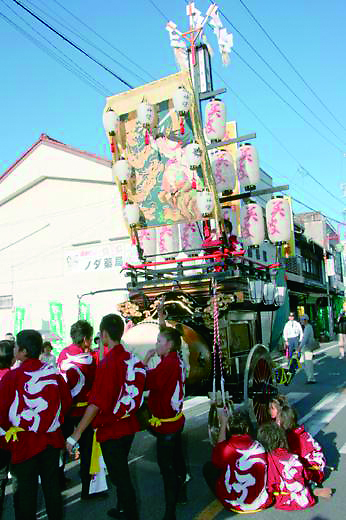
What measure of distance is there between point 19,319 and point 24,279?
1.70 meters

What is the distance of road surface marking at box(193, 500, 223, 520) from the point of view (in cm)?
399

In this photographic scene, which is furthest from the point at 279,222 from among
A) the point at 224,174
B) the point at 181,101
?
the point at 181,101

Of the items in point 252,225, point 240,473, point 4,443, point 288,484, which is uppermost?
point 252,225

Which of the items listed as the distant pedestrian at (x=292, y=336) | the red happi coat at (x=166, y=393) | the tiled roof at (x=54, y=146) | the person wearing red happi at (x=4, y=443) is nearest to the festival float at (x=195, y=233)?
the red happi coat at (x=166, y=393)

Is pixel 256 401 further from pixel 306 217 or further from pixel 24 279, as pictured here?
pixel 306 217

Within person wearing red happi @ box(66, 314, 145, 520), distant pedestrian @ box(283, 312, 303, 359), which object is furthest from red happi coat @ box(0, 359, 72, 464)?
distant pedestrian @ box(283, 312, 303, 359)

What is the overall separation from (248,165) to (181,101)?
2.57 meters

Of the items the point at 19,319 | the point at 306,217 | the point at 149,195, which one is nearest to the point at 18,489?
the point at 149,195

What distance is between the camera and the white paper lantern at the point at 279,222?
9094mm

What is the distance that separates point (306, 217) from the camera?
115 feet

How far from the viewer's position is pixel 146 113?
759 centimetres

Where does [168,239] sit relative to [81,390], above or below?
above

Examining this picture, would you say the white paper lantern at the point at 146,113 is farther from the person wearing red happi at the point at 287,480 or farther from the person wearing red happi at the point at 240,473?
the person wearing red happi at the point at 287,480

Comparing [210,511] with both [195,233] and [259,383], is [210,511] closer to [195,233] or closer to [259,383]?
[259,383]
